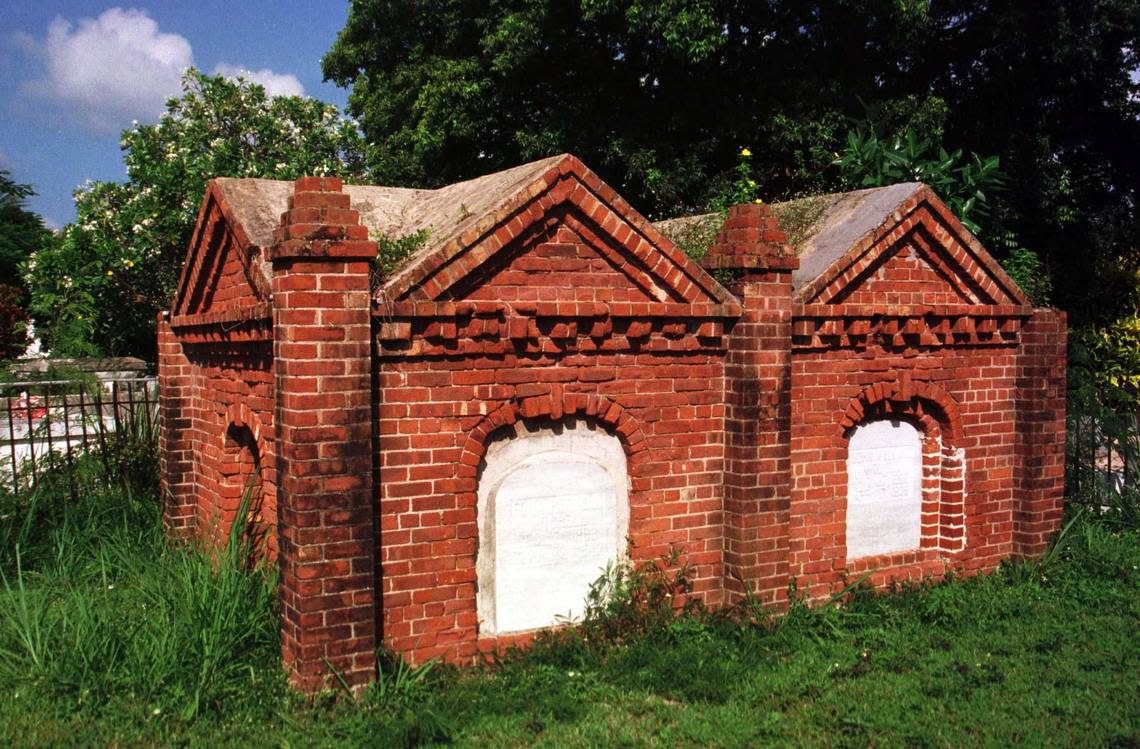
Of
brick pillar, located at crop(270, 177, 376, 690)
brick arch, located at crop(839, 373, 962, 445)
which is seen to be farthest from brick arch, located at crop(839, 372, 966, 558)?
brick pillar, located at crop(270, 177, 376, 690)

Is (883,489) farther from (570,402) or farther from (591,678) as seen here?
(591,678)

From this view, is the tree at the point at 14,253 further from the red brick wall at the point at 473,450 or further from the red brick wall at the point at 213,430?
the red brick wall at the point at 473,450

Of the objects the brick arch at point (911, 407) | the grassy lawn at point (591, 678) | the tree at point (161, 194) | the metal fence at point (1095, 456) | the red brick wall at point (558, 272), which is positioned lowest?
the grassy lawn at point (591, 678)

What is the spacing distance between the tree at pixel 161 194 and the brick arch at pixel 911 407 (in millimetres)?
10514

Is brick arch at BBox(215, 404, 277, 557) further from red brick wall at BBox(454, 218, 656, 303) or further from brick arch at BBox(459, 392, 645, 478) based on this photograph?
red brick wall at BBox(454, 218, 656, 303)

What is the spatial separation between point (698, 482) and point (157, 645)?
12.8 feet

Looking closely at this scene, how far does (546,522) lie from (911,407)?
3673mm

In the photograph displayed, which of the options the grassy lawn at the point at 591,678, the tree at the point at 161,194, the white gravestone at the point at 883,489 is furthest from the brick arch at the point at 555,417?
the tree at the point at 161,194

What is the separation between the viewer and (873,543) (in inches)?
317

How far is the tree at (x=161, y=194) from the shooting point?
1475 cm

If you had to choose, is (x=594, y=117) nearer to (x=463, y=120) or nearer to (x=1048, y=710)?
(x=463, y=120)

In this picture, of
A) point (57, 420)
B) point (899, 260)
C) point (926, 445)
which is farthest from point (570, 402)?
point (57, 420)

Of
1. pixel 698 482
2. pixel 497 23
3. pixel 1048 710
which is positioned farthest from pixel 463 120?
pixel 1048 710

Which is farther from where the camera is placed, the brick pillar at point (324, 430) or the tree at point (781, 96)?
the tree at point (781, 96)
